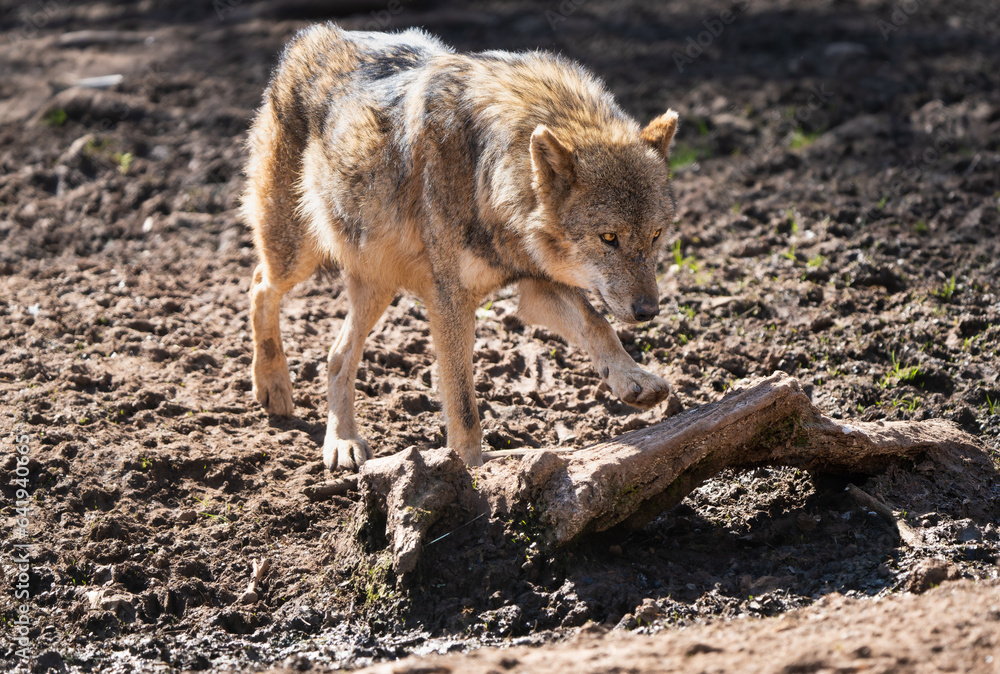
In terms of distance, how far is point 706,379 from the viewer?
5.66 m

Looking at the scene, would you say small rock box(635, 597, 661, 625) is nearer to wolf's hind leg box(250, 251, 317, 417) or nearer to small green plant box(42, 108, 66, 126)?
wolf's hind leg box(250, 251, 317, 417)

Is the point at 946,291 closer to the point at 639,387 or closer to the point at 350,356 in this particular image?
the point at 639,387

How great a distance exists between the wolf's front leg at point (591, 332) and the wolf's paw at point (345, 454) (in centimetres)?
119

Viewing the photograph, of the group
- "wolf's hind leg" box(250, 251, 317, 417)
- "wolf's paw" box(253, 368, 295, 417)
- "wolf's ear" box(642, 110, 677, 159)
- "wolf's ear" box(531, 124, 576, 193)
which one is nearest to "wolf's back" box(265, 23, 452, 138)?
"wolf's hind leg" box(250, 251, 317, 417)

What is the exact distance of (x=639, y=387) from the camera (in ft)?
14.3

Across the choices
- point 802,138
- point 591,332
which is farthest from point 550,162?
point 802,138

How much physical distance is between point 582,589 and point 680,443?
0.80 meters

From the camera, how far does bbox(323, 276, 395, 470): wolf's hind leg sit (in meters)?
5.36

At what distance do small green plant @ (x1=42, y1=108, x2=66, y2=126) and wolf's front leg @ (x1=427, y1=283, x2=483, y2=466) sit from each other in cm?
671

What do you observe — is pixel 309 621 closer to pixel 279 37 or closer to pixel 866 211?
pixel 866 211

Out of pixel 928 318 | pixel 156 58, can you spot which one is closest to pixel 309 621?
pixel 928 318

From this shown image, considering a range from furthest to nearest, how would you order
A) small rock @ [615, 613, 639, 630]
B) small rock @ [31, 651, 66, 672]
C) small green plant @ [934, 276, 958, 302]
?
small green plant @ [934, 276, 958, 302]
small rock @ [31, 651, 66, 672]
small rock @ [615, 613, 639, 630]

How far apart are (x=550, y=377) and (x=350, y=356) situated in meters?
1.31

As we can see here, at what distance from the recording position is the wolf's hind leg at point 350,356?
5.36 meters
